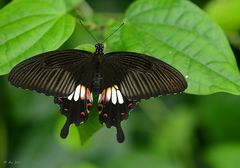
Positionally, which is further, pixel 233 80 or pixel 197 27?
pixel 197 27

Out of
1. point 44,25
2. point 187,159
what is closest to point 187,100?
point 187,159

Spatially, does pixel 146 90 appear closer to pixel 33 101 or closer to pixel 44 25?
pixel 44 25

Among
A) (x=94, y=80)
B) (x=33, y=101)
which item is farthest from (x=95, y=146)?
(x=94, y=80)

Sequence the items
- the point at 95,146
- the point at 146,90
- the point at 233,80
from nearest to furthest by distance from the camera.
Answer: the point at 233,80 < the point at 146,90 < the point at 95,146

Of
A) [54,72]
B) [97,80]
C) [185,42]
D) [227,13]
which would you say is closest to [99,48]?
[97,80]

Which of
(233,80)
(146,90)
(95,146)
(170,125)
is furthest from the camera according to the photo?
(170,125)

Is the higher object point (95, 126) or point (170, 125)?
point (170, 125)

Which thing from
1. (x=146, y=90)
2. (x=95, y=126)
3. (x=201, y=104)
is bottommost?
(x=95, y=126)
